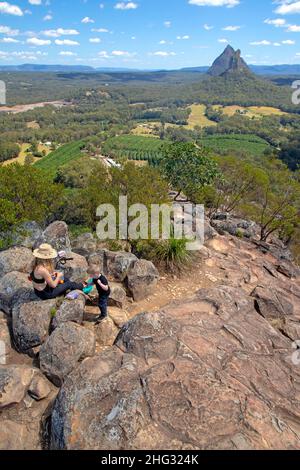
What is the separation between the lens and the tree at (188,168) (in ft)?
94.0

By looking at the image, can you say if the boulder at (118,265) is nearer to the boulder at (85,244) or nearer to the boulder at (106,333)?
the boulder at (85,244)

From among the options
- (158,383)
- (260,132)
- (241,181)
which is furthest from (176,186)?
(260,132)

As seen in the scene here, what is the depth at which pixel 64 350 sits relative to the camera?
7.55 meters

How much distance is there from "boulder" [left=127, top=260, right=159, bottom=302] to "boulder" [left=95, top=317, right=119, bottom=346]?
238cm

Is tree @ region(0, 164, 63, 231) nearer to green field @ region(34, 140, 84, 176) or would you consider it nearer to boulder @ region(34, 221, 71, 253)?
boulder @ region(34, 221, 71, 253)

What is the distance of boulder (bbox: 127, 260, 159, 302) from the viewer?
1134 centimetres

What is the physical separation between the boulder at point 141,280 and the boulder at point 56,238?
2611 mm

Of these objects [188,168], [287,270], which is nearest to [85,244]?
[287,270]

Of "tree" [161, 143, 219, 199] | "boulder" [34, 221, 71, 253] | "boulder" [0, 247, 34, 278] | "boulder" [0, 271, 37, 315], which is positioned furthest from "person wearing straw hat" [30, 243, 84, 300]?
"tree" [161, 143, 219, 199]

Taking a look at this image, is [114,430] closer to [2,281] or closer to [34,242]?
[2,281]

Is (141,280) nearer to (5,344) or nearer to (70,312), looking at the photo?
(70,312)

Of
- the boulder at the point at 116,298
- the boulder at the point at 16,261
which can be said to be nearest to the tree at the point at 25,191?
the boulder at the point at 16,261

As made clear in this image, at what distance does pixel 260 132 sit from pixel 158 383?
538ft
